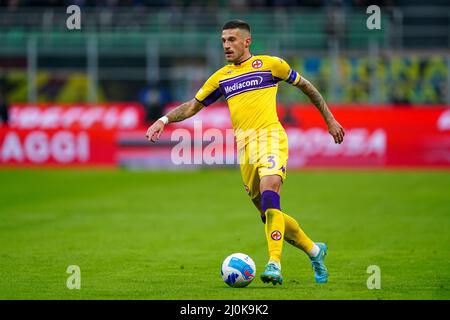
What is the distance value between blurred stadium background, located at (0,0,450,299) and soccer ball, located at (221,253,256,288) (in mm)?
154

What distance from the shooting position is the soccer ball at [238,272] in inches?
367

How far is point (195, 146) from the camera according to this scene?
27188 mm

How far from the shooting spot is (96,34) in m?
32.7

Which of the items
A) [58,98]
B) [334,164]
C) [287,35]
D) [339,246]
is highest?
[287,35]

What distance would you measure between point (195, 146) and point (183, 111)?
1708 centimetres

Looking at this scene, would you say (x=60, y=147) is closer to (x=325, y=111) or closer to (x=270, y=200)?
(x=325, y=111)

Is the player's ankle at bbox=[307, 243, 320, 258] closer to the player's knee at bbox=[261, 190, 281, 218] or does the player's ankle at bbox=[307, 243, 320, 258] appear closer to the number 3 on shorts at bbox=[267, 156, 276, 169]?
the player's knee at bbox=[261, 190, 281, 218]

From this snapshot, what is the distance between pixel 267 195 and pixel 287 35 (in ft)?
77.7

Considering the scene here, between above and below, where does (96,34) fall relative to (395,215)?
above

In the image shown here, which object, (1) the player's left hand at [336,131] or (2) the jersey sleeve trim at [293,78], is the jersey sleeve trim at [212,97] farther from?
(1) the player's left hand at [336,131]

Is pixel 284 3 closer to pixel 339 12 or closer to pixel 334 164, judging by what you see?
pixel 339 12

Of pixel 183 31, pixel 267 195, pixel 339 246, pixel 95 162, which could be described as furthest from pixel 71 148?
pixel 267 195

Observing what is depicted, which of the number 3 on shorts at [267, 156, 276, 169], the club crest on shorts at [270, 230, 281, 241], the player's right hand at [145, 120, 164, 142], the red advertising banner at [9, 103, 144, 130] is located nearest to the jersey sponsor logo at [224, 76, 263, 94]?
the number 3 on shorts at [267, 156, 276, 169]

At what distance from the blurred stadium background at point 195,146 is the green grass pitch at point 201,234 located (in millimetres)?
43
